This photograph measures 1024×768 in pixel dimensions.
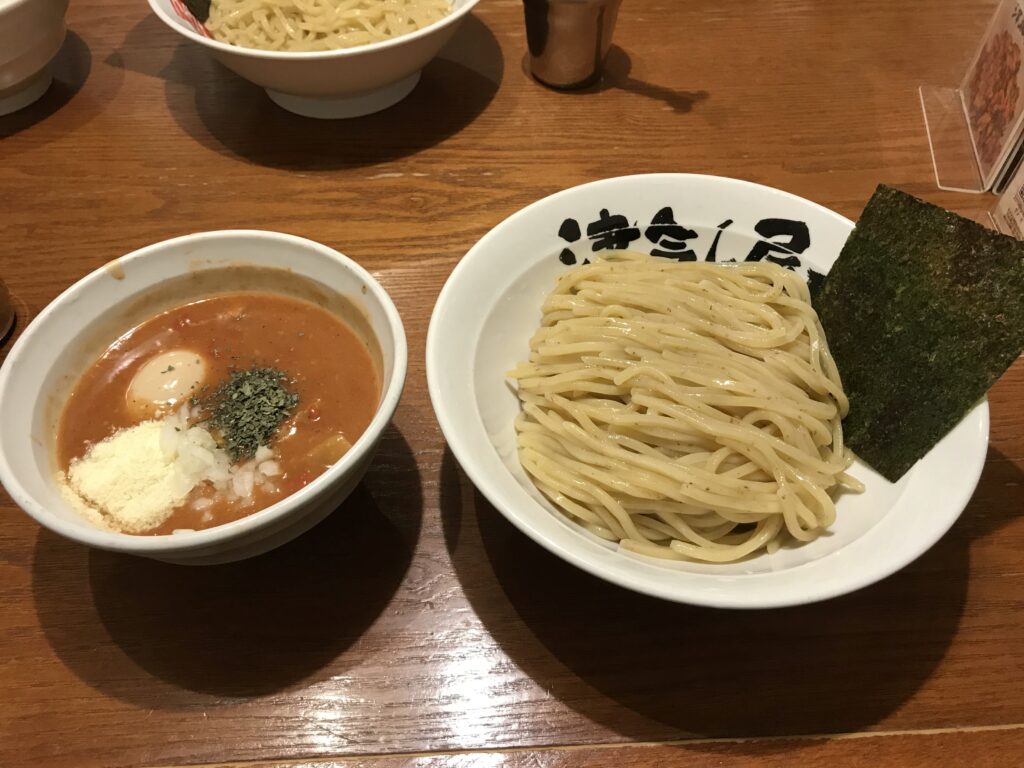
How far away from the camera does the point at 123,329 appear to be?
1.62 meters

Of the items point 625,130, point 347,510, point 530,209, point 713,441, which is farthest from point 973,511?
point 625,130

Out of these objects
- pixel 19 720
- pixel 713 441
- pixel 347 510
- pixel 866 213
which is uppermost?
pixel 866 213

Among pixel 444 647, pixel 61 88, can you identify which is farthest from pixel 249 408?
pixel 61 88

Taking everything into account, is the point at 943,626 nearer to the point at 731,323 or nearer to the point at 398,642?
the point at 731,323

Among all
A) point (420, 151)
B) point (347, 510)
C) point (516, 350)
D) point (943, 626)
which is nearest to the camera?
point (943, 626)

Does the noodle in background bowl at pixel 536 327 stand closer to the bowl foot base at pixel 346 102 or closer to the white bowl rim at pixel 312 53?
the white bowl rim at pixel 312 53

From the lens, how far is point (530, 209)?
1.82 meters

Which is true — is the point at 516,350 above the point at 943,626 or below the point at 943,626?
above

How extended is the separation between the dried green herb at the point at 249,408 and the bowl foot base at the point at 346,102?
1.44m

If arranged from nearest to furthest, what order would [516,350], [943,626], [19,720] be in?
1. [19,720]
2. [943,626]
3. [516,350]

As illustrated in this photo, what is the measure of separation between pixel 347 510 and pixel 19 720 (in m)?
0.72

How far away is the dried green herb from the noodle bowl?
530 mm

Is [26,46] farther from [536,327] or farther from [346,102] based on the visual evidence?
[536,327]

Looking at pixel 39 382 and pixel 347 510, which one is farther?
pixel 347 510
